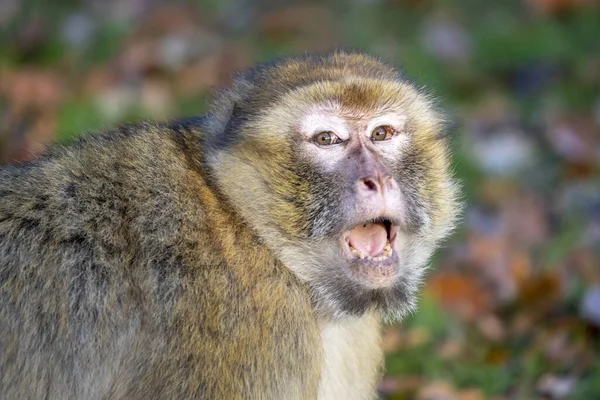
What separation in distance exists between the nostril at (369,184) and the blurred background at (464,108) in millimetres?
1285

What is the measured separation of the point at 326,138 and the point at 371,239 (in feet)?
1.27

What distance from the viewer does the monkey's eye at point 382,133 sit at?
13.4 feet

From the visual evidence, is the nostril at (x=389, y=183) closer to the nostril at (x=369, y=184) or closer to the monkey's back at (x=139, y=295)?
the nostril at (x=369, y=184)

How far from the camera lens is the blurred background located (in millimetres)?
5363

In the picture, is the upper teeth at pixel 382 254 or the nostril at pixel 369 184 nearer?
the nostril at pixel 369 184

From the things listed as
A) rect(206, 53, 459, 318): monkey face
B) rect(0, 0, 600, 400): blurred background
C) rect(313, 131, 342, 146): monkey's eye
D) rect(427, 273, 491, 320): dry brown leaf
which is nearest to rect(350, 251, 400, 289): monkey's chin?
rect(206, 53, 459, 318): monkey face

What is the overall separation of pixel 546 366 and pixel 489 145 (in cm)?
250

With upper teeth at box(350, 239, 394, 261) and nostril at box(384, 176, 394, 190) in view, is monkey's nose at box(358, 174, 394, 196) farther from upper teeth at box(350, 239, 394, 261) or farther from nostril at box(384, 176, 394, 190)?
upper teeth at box(350, 239, 394, 261)

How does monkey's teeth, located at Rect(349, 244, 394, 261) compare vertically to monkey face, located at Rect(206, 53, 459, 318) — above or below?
below

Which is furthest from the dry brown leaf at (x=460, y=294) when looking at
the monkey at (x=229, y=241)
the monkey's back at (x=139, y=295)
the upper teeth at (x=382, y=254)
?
the monkey's back at (x=139, y=295)

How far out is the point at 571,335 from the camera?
5379 mm

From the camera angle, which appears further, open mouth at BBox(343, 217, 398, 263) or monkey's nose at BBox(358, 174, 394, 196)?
open mouth at BBox(343, 217, 398, 263)

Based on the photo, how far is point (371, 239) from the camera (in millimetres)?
4000

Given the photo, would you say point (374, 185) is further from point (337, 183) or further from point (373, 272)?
point (373, 272)
